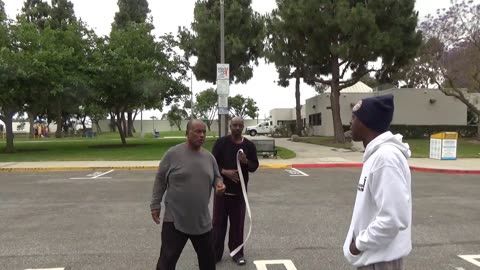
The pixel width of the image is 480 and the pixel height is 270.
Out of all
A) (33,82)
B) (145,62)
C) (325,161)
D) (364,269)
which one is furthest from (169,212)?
(145,62)

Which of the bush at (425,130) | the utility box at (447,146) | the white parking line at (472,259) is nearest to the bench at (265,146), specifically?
the utility box at (447,146)

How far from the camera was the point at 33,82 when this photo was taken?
905 inches

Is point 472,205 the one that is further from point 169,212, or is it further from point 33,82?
point 33,82

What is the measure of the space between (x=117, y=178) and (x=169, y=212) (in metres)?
10.9

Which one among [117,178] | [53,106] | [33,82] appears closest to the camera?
[117,178]

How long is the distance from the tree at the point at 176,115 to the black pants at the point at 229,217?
75325mm

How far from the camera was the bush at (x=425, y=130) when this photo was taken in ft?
116

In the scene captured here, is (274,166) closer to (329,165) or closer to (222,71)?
(329,165)

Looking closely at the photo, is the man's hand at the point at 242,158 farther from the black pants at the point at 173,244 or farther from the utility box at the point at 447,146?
the utility box at the point at 447,146

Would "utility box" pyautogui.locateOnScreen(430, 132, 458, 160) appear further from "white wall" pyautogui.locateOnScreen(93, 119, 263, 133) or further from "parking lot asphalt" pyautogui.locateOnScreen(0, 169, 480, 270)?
"white wall" pyautogui.locateOnScreen(93, 119, 263, 133)

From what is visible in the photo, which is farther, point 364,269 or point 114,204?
point 114,204

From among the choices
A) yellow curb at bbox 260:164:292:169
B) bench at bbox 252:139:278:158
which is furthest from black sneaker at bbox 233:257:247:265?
bench at bbox 252:139:278:158

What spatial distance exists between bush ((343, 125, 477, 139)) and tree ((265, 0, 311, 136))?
8.59 metres

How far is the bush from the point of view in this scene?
35406 millimetres
